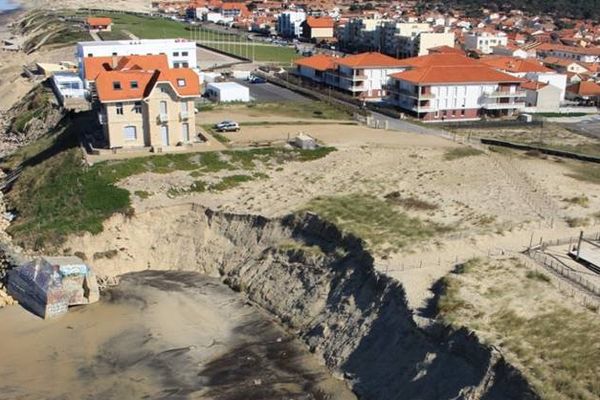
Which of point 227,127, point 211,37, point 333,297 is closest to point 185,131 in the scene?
point 227,127

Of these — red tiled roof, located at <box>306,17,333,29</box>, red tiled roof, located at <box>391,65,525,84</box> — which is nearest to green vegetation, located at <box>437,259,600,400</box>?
red tiled roof, located at <box>391,65,525,84</box>

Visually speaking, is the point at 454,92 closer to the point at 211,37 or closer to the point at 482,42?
the point at 482,42

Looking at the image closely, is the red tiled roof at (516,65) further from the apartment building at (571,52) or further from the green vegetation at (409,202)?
the green vegetation at (409,202)

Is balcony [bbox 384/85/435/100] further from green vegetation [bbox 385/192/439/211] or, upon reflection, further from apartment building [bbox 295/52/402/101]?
green vegetation [bbox 385/192/439/211]

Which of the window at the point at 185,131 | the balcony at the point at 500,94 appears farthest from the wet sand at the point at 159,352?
the balcony at the point at 500,94

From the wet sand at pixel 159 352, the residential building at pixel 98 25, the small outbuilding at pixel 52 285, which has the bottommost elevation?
the wet sand at pixel 159 352

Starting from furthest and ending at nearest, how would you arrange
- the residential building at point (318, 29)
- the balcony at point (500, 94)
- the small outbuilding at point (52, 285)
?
the residential building at point (318, 29)
the balcony at point (500, 94)
the small outbuilding at point (52, 285)

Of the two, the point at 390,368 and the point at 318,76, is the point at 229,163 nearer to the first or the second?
the point at 390,368

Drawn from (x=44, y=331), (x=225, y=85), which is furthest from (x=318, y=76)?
(x=44, y=331)
